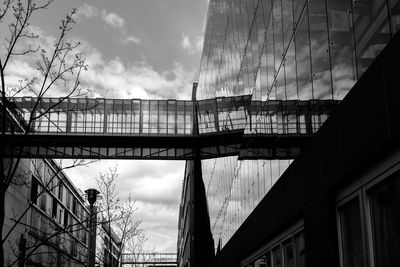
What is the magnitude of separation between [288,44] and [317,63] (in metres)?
2.72

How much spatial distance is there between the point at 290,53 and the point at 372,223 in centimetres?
562

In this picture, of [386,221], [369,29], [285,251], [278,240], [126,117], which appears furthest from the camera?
[126,117]

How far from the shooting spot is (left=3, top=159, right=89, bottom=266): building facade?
40.9 m

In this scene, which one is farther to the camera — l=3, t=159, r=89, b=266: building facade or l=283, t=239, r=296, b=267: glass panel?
l=3, t=159, r=89, b=266: building facade

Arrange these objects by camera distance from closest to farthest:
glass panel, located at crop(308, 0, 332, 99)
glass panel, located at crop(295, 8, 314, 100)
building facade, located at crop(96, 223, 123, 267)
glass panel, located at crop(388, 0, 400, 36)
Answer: glass panel, located at crop(388, 0, 400, 36)
glass panel, located at crop(308, 0, 332, 99)
glass panel, located at crop(295, 8, 314, 100)
building facade, located at crop(96, 223, 123, 267)

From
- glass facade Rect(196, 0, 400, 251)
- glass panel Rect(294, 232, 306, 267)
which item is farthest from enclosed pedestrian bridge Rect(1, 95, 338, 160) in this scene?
glass panel Rect(294, 232, 306, 267)

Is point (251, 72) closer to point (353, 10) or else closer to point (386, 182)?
point (353, 10)

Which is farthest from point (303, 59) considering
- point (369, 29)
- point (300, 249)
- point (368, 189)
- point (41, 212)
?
point (41, 212)

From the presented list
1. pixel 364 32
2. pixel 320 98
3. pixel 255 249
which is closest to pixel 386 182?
pixel 364 32

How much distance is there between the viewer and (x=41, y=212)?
167 feet

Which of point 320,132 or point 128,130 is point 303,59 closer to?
point 320,132

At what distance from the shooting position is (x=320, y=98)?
923cm

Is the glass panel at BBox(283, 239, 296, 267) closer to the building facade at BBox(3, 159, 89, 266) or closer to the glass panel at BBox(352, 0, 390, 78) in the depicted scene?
the glass panel at BBox(352, 0, 390, 78)

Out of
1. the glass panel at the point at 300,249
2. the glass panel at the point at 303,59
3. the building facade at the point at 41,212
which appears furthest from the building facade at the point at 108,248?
the glass panel at the point at 303,59
